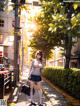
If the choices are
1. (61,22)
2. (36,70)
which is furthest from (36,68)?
(61,22)

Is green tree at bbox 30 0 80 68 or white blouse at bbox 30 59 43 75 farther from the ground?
green tree at bbox 30 0 80 68

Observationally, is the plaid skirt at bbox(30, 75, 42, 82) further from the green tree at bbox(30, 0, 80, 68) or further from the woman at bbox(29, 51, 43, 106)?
the green tree at bbox(30, 0, 80, 68)

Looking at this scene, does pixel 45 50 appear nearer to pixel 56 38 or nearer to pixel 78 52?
pixel 78 52

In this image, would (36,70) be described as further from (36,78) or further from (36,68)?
(36,78)

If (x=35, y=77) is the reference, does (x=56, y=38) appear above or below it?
above

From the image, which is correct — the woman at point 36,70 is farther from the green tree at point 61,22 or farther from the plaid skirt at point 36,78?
the green tree at point 61,22

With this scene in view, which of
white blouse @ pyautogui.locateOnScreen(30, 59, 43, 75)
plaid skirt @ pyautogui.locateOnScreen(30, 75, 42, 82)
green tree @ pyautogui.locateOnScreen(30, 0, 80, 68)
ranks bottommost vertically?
plaid skirt @ pyautogui.locateOnScreen(30, 75, 42, 82)

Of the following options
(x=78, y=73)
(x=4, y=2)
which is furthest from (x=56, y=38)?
(x=4, y=2)

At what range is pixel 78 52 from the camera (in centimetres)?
3900

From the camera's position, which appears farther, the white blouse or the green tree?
the green tree

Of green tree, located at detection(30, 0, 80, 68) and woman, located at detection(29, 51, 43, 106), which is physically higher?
green tree, located at detection(30, 0, 80, 68)

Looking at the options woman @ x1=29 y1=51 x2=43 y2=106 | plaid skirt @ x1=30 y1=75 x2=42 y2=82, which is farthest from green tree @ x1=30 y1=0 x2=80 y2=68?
plaid skirt @ x1=30 y1=75 x2=42 y2=82

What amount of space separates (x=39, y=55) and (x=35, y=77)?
732 mm

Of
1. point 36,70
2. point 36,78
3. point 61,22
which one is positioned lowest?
point 36,78
